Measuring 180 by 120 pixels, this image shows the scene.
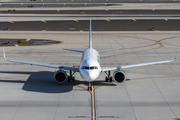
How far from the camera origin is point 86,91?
33.2 metres

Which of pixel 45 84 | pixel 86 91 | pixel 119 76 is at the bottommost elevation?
pixel 86 91

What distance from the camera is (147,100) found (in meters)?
30.5

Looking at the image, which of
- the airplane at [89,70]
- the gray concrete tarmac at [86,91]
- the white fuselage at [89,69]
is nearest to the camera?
the gray concrete tarmac at [86,91]

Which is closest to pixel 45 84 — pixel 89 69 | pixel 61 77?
pixel 61 77

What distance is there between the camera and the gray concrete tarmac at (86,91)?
27328 mm

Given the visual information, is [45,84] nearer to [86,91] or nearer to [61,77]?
[61,77]

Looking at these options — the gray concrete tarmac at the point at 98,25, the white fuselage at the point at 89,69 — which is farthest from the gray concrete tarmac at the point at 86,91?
the gray concrete tarmac at the point at 98,25

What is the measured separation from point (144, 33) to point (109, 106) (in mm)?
44015

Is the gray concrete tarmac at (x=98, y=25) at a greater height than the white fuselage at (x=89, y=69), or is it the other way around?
the gray concrete tarmac at (x=98, y=25)

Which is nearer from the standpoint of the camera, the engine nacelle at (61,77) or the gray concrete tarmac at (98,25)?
the engine nacelle at (61,77)

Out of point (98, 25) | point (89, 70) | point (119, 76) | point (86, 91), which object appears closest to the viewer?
point (89, 70)

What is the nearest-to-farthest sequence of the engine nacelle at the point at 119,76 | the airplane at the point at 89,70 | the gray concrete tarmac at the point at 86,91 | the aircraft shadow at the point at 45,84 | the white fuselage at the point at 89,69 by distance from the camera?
1. the gray concrete tarmac at the point at 86,91
2. the white fuselage at the point at 89,69
3. the airplane at the point at 89,70
4. the aircraft shadow at the point at 45,84
5. the engine nacelle at the point at 119,76

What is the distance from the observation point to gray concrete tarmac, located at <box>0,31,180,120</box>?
2733cm

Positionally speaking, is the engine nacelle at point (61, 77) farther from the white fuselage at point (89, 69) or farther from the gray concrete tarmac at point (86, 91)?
the white fuselage at point (89, 69)
